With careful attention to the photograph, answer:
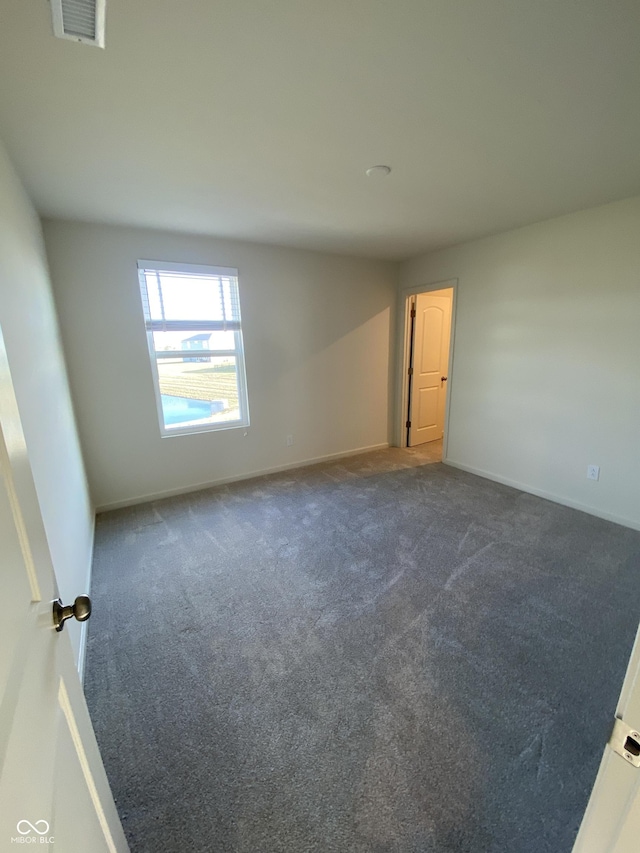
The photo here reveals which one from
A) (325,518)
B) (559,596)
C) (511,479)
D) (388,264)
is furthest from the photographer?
(388,264)

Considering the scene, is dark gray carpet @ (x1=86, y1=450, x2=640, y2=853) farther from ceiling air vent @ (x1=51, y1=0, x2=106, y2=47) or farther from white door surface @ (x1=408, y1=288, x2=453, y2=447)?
ceiling air vent @ (x1=51, y1=0, x2=106, y2=47)

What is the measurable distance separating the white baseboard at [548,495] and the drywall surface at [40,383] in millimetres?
3691

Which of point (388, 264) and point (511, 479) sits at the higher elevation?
point (388, 264)

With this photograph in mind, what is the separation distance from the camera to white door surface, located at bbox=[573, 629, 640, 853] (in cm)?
53

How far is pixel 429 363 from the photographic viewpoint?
4.90 meters

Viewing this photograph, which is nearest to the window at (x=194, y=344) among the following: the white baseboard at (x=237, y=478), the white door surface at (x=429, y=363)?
the white baseboard at (x=237, y=478)

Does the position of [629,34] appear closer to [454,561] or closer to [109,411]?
[454,561]

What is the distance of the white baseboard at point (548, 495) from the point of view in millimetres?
2811

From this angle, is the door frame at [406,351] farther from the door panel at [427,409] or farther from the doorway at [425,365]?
the door panel at [427,409]

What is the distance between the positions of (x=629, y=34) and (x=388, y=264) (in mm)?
3353

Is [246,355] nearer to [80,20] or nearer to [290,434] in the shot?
[290,434]

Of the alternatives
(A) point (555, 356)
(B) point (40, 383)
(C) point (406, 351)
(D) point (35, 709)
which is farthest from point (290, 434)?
(D) point (35, 709)

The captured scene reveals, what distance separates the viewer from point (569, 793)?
3.81 ft

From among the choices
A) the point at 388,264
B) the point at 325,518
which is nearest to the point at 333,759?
the point at 325,518
